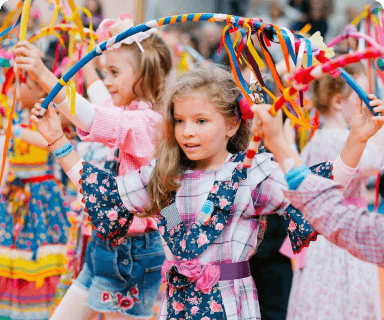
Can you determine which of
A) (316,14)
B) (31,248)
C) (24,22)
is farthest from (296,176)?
(316,14)

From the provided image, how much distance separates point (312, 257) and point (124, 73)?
3.96ft

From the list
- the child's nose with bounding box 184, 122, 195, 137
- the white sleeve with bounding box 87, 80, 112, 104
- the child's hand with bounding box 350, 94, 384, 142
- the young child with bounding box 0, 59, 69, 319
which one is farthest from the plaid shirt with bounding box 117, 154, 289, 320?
the young child with bounding box 0, 59, 69, 319

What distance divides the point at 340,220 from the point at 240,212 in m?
0.48

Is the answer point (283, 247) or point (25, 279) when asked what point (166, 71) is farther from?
point (25, 279)

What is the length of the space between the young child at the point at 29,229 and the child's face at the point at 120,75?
609 millimetres

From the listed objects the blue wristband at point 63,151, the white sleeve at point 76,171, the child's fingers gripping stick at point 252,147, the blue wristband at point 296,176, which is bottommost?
the blue wristband at point 296,176

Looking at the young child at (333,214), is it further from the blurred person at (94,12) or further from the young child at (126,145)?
the blurred person at (94,12)

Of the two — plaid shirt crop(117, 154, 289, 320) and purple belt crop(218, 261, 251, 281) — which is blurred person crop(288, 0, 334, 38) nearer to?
plaid shirt crop(117, 154, 289, 320)

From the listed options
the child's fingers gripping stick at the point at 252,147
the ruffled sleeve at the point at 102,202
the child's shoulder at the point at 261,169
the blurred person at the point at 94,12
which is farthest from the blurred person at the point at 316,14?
the child's fingers gripping stick at the point at 252,147

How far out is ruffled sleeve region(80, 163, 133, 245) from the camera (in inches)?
70.2

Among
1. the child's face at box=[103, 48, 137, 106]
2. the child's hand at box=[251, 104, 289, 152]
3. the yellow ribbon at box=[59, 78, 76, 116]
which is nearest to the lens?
the child's hand at box=[251, 104, 289, 152]

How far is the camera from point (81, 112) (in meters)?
1.96

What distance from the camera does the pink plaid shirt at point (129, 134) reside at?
2025 mm

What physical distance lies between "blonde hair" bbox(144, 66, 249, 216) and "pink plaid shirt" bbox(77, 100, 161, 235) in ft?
0.84
